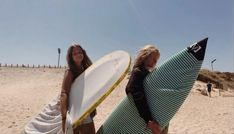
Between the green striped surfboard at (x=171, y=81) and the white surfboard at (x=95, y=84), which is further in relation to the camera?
the white surfboard at (x=95, y=84)

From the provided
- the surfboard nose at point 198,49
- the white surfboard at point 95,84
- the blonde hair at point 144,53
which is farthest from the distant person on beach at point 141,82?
the surfboard nose at point 198,49

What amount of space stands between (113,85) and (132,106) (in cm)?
26

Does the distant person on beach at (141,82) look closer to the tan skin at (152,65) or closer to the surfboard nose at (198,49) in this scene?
the tan skin at (152,65)

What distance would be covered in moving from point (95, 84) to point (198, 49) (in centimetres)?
105

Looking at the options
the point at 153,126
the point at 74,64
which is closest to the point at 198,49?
the point at 153,126

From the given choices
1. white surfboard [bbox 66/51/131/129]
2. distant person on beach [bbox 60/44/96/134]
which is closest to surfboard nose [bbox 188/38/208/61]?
white surfboard [bbox 66/51/131/129]

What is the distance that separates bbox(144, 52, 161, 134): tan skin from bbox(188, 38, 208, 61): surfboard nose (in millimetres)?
314

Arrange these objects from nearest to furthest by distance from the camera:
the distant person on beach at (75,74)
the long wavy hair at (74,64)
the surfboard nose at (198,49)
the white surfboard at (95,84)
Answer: the surfboard nose at (198,49) < the white surfboard at (95,84) < the distant person on beach at (75,74) < the long wavy hair at (74,64)

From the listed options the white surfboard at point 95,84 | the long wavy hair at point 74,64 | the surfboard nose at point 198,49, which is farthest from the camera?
the long wavy hair at point 74,64

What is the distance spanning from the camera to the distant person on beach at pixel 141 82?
8.65 ft

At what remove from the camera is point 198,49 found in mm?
2629

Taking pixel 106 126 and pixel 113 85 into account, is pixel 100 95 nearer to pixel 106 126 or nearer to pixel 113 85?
pixel 113 85

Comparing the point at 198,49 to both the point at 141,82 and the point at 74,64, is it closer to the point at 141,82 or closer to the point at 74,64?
the point at 141,82

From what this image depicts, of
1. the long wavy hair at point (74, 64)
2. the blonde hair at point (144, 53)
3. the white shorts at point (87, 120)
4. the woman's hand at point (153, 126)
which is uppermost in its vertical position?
the blonde hair at point (144, 53)
